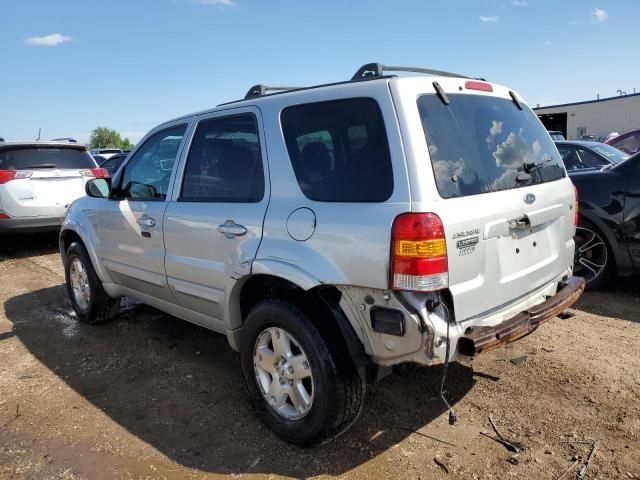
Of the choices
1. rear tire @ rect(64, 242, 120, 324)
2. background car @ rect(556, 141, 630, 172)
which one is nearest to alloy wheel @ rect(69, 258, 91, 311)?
rear tire @ rect(64, 242, 120, 324)

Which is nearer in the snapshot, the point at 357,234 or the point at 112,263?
the point at 357,234

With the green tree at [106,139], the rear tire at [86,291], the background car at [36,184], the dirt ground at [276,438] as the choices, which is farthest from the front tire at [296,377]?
the green tree at [106,139]

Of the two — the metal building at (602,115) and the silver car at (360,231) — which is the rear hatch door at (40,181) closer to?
the silver car at (360,231)

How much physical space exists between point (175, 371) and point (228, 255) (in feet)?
4.40

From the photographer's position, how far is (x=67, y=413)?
11.0 feet

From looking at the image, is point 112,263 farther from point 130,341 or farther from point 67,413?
point 67,413

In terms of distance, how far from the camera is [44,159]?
8055 mm

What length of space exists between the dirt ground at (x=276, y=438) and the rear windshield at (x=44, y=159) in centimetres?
413

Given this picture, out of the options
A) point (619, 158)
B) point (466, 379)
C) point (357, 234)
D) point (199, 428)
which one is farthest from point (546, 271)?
point (619, 158)

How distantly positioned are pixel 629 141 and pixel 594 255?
6.96m

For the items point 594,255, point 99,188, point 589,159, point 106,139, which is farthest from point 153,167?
point 106,139

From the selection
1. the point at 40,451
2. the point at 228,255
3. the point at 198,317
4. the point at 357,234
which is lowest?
the point at 40,451

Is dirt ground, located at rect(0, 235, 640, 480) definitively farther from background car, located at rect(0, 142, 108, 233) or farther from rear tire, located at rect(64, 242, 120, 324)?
background car, located at rect(0, 142, 108, 233)

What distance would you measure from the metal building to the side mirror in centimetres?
3281
